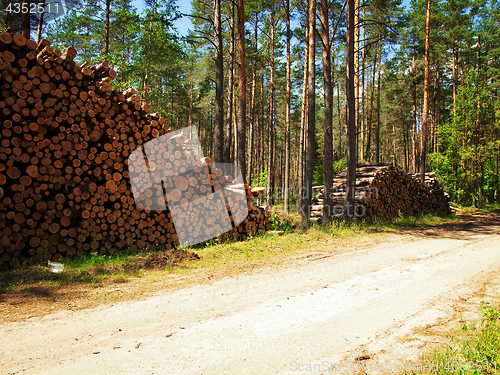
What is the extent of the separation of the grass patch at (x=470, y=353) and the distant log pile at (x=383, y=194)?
30.2 feet

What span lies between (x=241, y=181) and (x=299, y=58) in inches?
756

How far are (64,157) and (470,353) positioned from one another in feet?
24.3

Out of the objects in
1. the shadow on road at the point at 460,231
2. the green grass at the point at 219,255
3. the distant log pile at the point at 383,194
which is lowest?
the shadow on road at the point at 460,231

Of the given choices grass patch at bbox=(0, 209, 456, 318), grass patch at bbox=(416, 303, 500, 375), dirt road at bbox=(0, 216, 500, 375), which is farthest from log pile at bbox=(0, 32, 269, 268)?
grass patch at bbox=(416, 303, 500, 375)

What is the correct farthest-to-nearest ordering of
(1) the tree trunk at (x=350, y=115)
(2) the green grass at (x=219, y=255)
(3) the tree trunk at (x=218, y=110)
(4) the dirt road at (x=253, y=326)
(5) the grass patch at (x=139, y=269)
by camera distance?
(1) the tree trunk at (x=350, y=115)
(3) the tree trunk at (x=218, y=110)
(2) the green grass at (x=219, y=255)
(5) the grass patch at (x=139, y=269)
(4) the dirt road at (x=253, y=326)

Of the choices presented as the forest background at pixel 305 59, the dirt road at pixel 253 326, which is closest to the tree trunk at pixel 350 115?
the forest background at pixel 305 59

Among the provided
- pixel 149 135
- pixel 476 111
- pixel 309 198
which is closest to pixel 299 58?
pixel 476 111

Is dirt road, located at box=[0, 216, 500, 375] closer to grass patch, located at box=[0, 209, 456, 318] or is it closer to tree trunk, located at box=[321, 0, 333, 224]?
grass patch, located at box=[0, 209, 456, 318]

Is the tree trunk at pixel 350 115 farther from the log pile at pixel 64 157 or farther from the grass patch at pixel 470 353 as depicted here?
the grass patch at pixel 470 353

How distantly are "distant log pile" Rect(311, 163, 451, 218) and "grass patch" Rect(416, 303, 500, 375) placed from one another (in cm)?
922

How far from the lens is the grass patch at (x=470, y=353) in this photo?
8.53 ft

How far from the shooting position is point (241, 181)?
1049cm

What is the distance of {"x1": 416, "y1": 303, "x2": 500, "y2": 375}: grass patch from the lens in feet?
8.53

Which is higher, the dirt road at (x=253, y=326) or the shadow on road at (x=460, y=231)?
the dirt road at (x=253, y=326)
